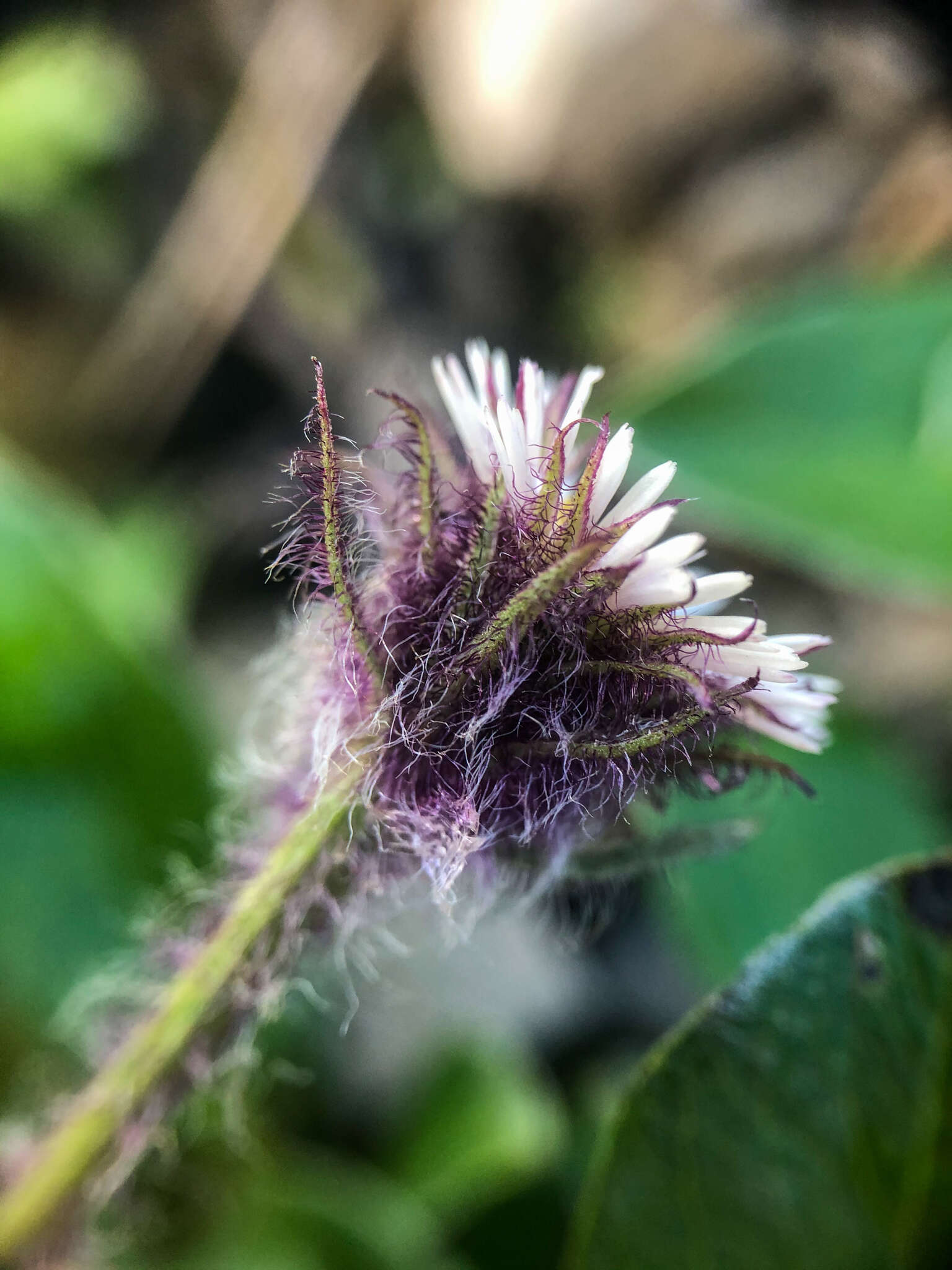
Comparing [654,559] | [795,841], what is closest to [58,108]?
[795,841]

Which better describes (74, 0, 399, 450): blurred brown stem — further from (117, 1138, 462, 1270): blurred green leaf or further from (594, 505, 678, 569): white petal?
(594, 505, 678, 569): white petal

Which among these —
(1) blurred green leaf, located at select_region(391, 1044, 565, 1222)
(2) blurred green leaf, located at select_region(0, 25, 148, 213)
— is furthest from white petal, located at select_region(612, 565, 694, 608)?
(2) blurred green leaf, located at select_region(0, 25, 148, 213)

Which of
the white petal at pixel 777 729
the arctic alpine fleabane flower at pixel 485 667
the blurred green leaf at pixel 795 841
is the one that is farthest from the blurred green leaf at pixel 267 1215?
the white petal at pixel 777 729

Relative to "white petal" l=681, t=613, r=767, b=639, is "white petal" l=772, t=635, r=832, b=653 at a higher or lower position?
higher

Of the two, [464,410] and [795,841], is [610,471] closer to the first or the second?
[464,410]

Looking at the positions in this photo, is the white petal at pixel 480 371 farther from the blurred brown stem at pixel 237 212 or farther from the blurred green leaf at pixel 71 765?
the blurred brown stem at pixel 237 212

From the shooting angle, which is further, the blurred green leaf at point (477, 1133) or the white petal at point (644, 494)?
the blurred green leaf at point (477, 1133)

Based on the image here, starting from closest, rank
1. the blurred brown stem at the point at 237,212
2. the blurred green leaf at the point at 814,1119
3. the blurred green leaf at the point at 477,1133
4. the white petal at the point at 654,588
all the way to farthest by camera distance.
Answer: the white petal at the point at 654,588 < the blurred green leaf at the point at 814,1119 < the blurred green leaf at the point at 477,1133 < the blurred brown stem at the point at 237,212

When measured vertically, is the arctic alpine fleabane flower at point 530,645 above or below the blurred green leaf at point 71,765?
above
